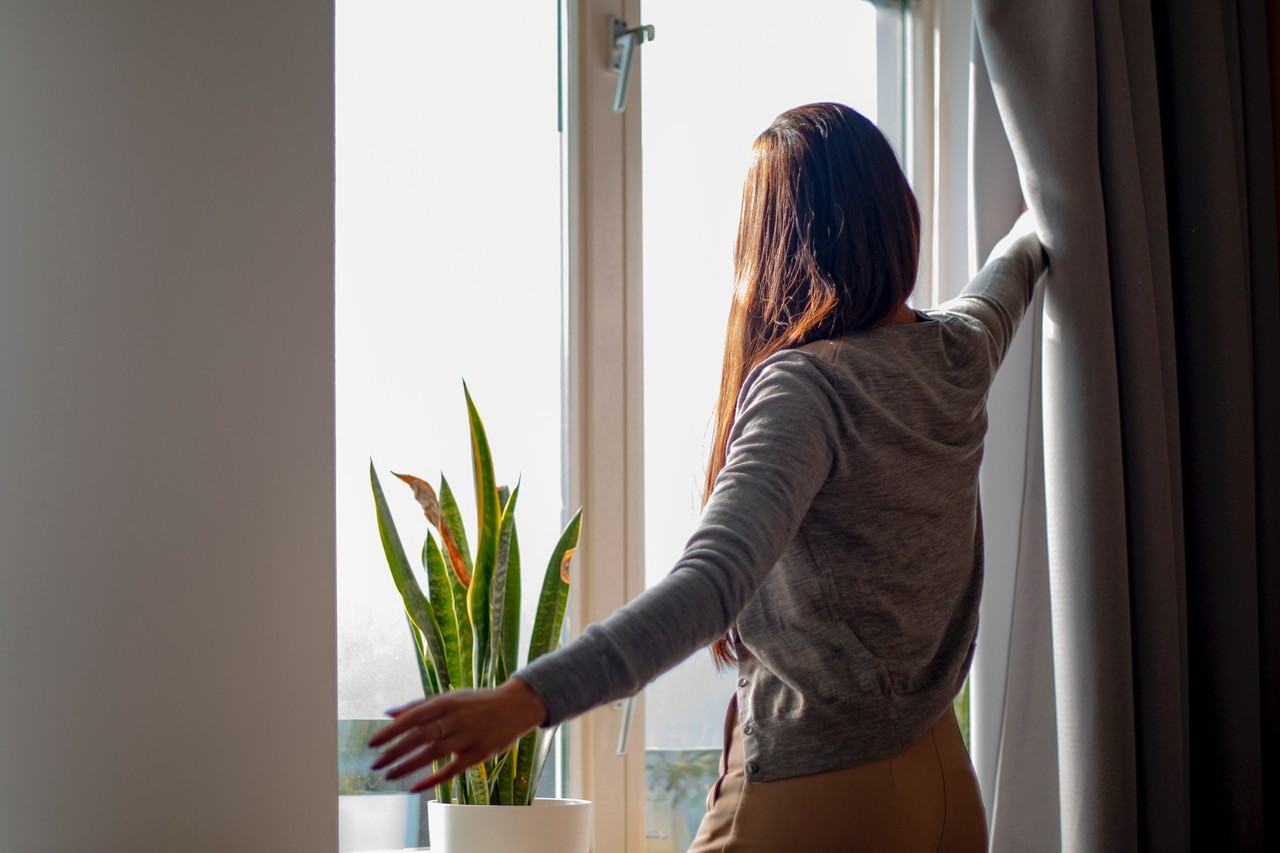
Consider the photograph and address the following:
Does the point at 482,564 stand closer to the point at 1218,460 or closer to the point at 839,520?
the point at 839,520

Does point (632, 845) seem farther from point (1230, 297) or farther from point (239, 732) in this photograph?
point (1230, 297)

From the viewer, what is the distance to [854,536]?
47.6 inches

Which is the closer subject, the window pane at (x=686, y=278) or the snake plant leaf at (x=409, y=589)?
the snake plant leaf at (x=409, y=589)

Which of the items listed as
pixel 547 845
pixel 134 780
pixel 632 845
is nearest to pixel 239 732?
pixel 134 780

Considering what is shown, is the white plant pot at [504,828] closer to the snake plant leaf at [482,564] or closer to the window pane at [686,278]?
the snake plant leaf at [482,564]

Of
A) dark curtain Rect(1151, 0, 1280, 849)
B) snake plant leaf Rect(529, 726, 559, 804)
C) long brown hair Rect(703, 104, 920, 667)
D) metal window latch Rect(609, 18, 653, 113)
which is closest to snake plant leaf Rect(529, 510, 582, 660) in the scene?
snake plant leaf Rect(529, 726, 559, 804)

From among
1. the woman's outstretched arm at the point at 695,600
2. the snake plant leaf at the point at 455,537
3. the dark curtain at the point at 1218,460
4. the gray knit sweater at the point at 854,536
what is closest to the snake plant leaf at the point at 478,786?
the snake plant leaf at the point at 455,537

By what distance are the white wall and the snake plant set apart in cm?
16

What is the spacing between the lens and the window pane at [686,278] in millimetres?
2096

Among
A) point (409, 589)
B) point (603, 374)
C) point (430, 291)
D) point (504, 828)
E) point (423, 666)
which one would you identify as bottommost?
point (504, 828)

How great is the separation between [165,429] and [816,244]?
77cm

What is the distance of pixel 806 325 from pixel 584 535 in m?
0.81

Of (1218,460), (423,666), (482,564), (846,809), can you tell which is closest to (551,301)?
(482,564)

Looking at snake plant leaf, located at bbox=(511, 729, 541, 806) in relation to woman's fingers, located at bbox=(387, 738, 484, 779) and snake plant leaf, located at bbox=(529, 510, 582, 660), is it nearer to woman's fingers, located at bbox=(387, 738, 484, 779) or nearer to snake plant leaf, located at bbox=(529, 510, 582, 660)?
snake plant leaf, located at bbox=(529, 510, 582, 660)
